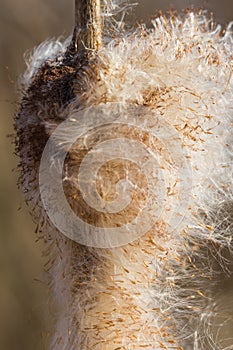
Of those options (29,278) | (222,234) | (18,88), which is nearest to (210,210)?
(222,234)

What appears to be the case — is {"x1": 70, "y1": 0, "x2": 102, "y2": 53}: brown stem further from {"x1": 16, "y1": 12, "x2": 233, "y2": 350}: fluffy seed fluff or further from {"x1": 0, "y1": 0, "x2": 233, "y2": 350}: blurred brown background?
{"x1": 0, "y1": 0, "x2": 233, "y2": 350}: blurred brown background

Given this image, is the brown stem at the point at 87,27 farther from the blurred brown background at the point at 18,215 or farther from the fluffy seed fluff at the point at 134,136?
the blurred brown background at the point at 18,215

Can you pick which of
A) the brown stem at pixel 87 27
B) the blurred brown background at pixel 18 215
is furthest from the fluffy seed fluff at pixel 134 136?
the blurred brown background at pixel 18 215

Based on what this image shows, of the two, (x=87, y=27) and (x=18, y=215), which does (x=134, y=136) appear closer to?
(x=87, y=27)

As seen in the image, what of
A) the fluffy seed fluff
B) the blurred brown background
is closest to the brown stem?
the fluffy seed fluff

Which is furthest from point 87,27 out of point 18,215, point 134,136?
point 18,215

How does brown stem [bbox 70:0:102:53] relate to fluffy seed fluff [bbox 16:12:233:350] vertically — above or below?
above
